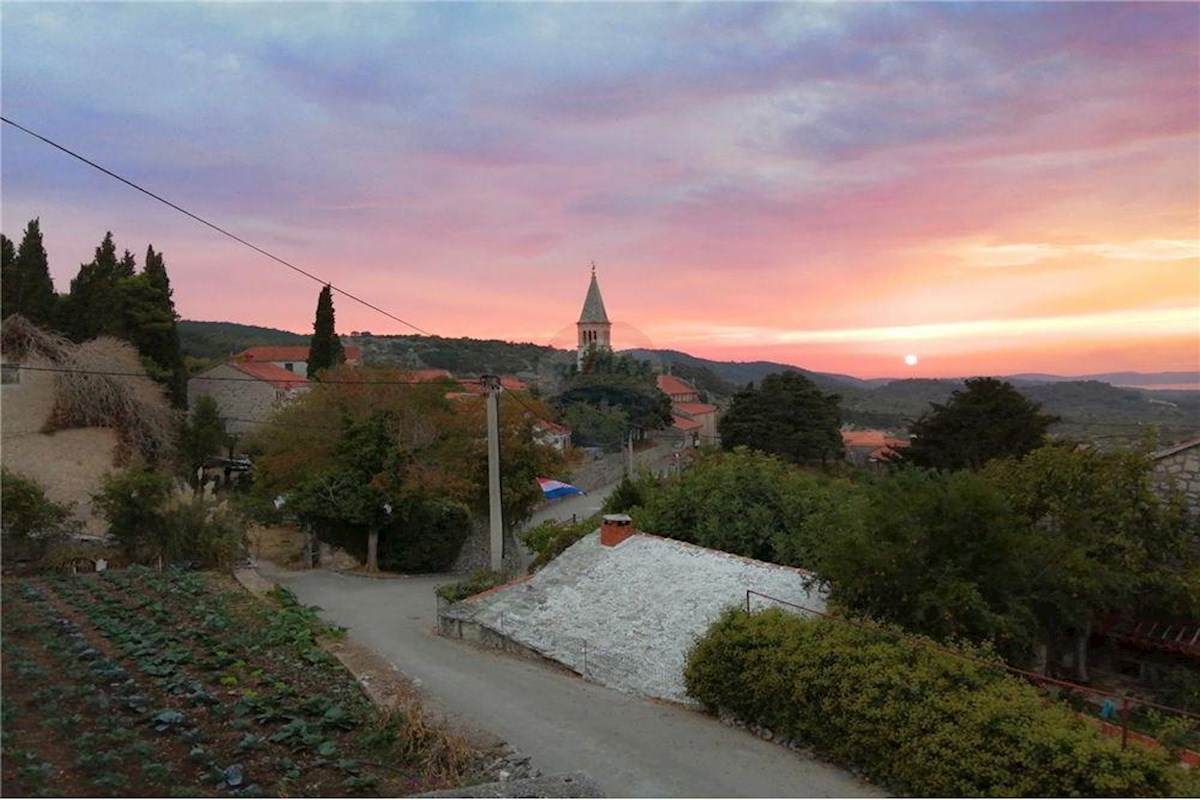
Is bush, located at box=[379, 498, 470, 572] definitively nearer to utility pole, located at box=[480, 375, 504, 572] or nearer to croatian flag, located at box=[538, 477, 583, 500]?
utility pole, located at box=[480, 375, 504, 572]

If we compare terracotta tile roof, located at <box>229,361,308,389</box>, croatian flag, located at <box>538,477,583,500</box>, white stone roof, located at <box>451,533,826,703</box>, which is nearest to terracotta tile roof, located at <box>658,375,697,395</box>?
terracotta tile roof, located at <box>229,361,308,389</box>

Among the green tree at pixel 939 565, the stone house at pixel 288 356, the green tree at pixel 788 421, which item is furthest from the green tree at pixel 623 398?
the green tree at pixel 939 565

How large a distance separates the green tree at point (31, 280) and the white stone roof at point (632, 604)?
1033 inches

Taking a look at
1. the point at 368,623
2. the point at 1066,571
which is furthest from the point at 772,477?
the point at 368,623

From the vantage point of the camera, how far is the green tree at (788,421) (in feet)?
149

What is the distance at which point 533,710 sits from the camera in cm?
941

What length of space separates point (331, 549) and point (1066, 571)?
19126 millimetres

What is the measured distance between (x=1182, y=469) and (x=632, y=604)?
949 cm

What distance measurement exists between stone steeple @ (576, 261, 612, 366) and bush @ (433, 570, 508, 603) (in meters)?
75.0

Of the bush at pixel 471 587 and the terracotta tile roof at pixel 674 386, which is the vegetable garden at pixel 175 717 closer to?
the bush at pixel 471 587

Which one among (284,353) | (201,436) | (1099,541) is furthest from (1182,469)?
(284,353)

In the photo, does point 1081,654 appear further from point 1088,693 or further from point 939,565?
point 939,565

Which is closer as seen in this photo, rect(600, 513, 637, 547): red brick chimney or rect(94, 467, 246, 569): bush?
rect(600, 513, 637, 547): red brick chimney

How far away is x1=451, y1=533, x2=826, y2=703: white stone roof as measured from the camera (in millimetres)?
10734
